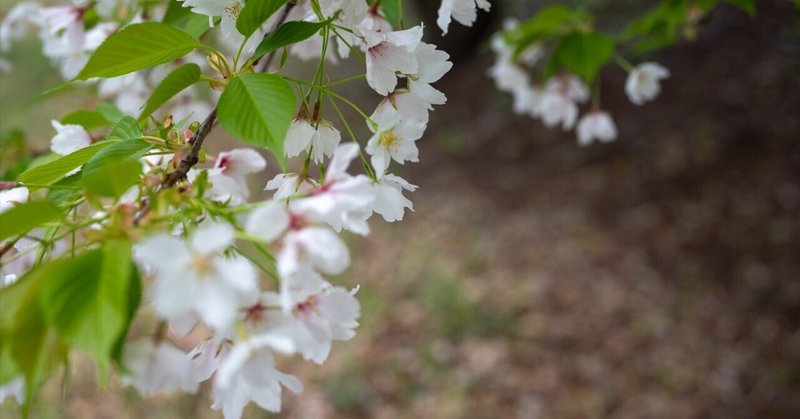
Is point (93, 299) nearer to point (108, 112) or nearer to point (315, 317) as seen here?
point (315, 317)

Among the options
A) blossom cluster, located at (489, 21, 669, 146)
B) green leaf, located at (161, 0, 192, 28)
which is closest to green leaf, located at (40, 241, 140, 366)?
green leaf, located at (161, 0, 192, 28)

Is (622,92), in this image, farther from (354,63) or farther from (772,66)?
(354,63)

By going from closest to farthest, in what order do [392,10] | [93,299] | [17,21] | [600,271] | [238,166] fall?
[93,299]
[238,166]
[392,10]
[17,21]
[600,271]

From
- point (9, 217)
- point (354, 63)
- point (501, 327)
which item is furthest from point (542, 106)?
point (354, 63)

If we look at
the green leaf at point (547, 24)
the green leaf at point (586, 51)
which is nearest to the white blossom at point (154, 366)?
the green leaf at point (586, 51)

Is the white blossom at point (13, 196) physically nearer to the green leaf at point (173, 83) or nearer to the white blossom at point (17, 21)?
the green leaf at point (173, 83)

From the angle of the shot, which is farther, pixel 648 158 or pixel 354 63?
pixel 354 63

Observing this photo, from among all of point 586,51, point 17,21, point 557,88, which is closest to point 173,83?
point 586,51
